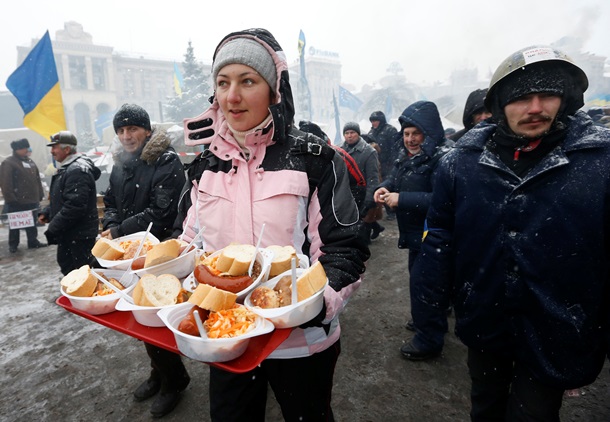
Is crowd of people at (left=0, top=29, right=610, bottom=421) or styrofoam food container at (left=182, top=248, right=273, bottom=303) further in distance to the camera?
crowd of people at (left=0, top=29, right=610, bottom=421)

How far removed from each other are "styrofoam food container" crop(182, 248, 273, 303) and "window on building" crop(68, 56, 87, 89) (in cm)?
7019

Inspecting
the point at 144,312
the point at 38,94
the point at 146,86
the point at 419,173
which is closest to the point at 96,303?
the point at 144,312

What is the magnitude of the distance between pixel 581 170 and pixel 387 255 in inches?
202

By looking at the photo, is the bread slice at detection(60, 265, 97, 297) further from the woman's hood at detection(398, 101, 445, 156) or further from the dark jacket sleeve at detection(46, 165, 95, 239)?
the woman's hood at detection(398, 101, 445, 156)

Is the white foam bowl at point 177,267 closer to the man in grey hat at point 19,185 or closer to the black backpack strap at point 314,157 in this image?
the black backpack strap at point 314,157

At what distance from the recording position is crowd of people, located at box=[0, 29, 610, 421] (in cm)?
161

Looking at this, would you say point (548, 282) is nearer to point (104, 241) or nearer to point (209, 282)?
point (209, 282)

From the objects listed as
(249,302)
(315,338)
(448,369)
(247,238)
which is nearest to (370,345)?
(448,369)

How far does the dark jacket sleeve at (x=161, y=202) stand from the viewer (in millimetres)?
3289

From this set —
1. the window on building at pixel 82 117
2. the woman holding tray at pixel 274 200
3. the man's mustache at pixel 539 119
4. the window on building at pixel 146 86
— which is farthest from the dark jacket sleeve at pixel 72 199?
the window on building at pixel 146 86

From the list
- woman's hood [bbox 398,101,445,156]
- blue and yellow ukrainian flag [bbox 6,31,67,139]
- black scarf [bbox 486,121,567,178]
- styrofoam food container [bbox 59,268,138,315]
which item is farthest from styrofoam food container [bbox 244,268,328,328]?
blue and yellow ukrainian flag [bbox 6,31,67,139]

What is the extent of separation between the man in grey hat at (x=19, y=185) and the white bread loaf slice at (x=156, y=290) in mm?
8735

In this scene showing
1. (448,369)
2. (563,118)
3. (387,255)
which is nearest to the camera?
(563,118)

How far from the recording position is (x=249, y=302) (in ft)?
4.39
